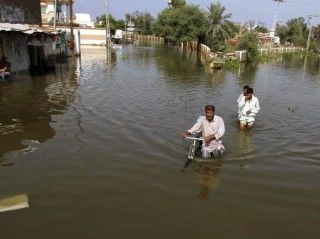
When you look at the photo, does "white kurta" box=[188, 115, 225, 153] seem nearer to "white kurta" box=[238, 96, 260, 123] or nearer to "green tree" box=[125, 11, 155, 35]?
"white kurta" box=[238, 96, 260, 123]

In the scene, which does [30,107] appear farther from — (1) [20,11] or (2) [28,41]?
(1) [20,11]

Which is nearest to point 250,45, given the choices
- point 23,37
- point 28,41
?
point 28,41

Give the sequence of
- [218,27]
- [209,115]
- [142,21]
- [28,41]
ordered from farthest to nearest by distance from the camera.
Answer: [142,21], [218,27], [28,41], [209,115]

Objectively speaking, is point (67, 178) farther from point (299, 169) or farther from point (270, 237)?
point (299, 169)

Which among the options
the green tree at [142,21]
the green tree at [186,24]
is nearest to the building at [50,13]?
the green tree at [186,24]

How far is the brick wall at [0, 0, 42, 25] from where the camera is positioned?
25.1 metres

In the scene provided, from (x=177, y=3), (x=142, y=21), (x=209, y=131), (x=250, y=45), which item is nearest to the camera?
(x=209, y=131)

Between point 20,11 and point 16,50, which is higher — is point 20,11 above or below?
above

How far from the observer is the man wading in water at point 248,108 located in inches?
439

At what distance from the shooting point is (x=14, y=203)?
6371mm

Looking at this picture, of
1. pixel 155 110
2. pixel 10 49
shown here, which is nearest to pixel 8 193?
pixel 155 110

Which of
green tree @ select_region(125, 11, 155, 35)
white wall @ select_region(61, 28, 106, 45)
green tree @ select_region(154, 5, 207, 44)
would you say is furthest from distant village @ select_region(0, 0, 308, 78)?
green tree @ select_region(125, 11, 155, 35)

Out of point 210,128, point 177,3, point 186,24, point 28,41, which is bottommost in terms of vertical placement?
point 210,128

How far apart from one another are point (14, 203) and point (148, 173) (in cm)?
271
